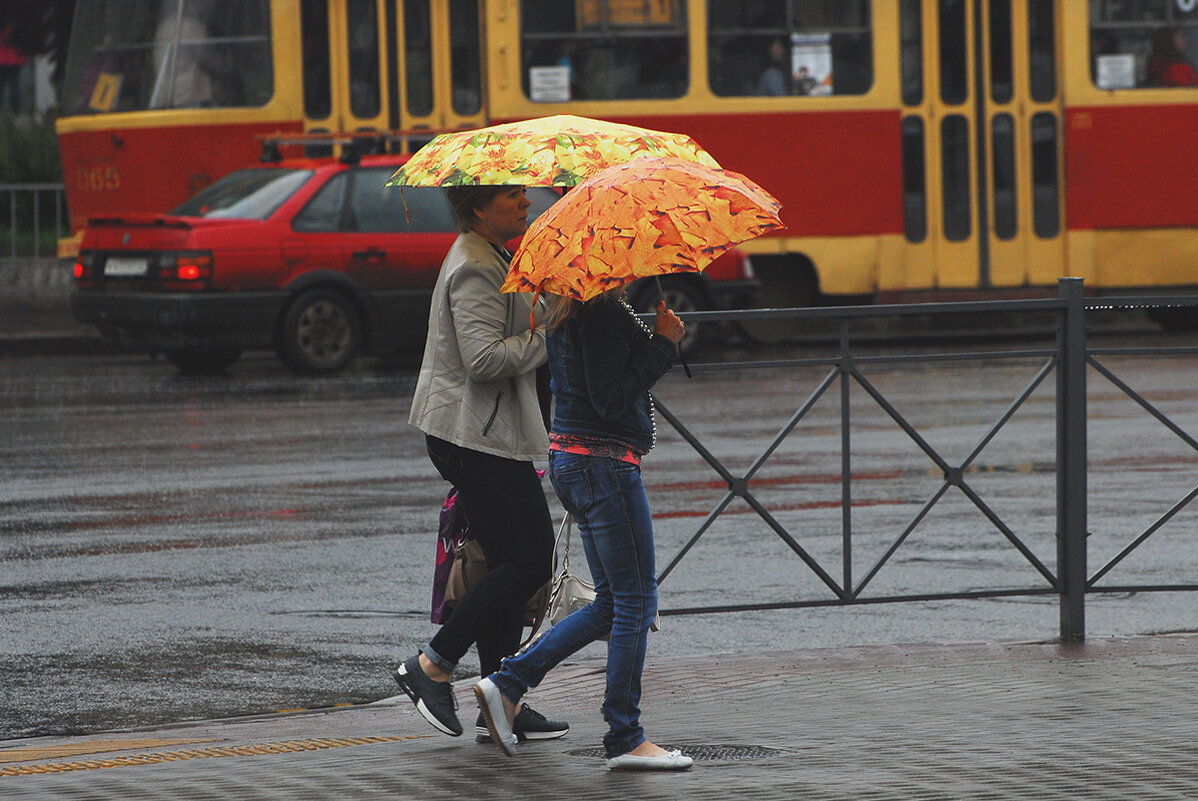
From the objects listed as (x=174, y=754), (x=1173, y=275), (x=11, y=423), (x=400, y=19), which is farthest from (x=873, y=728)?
(x=1173, y=275)

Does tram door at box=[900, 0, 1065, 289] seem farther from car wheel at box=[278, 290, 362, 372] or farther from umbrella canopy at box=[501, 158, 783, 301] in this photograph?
umbrella canopy at box=[501, 158, 783, 301]

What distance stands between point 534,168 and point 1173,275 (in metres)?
15.5

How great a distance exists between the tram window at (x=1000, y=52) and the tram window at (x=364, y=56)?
584cm

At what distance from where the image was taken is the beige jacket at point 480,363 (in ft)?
17.4

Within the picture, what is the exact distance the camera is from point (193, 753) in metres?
5.28

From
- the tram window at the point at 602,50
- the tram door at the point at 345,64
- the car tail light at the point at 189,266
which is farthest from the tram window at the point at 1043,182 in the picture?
the car tail light at the point at 189,266

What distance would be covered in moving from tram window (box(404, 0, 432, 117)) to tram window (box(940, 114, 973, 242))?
4946mm

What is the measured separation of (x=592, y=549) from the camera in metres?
5.18

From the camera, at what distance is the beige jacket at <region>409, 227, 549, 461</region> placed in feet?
17.4

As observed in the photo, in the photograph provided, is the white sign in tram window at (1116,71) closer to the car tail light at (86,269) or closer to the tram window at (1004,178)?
the tram window at (1004,178)

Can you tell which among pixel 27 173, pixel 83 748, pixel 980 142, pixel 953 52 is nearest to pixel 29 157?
pixel 27 173

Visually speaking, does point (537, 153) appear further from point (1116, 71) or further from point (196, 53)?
point (1116, 71)

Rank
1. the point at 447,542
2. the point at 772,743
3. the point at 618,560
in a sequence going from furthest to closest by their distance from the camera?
1. the point at 447,542
2. the point at 772,743
3. the point at 618,560

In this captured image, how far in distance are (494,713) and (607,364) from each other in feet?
3.19
